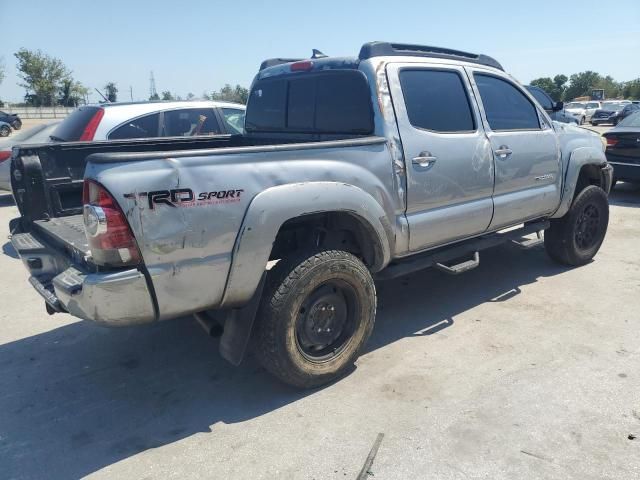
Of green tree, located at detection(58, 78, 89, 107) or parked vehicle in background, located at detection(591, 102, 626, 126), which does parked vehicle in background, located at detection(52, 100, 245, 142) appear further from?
green tree, located at detection(58, 78, 89, 107)

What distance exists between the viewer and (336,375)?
3340 mm

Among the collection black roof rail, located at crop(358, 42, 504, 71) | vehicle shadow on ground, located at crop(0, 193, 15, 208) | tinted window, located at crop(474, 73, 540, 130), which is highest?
black roof rail, located at crop(358, 42, 504, 71)

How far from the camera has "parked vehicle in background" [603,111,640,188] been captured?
8.78m

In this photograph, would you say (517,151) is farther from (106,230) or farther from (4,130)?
(4,130)

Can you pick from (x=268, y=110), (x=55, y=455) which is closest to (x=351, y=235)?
(x=268, y=110)

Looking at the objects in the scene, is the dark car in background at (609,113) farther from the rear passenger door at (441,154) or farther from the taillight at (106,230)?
the taillight at (106,230)

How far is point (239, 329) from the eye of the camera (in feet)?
9.77

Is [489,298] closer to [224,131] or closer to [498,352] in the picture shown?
[498,352]

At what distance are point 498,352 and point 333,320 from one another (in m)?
1.28

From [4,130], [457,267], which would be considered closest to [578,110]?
[4,130]

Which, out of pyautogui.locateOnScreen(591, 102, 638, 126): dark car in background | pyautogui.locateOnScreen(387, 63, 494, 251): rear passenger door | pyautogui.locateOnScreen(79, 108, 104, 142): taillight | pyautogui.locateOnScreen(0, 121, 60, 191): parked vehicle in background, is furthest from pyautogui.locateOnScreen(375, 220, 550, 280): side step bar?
pyautogui.locateOnScreen(591, 102, 638, 126): dark car in background

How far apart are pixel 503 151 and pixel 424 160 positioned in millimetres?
1042

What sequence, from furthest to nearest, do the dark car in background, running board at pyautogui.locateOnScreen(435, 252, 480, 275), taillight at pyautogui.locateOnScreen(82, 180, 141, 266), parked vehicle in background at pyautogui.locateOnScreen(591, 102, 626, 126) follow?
parked vehicle in background at pyautogui.locateOnScreen(591, 102, 626, 126) → the dark car in background → running board at pyautogui.locateOnScreen(435, 252, 480, 275) → taillight at pyautogui.locateOnScreen(82, 180, 141, 266)

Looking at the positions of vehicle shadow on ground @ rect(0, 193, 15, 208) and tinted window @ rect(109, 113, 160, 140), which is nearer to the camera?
tinted window @ rect(109, 113, 160, 140)
